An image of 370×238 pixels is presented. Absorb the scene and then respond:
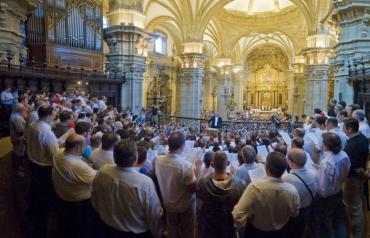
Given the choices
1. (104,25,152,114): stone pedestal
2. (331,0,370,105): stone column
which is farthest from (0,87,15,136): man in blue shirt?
(331,0,370,105): stone column

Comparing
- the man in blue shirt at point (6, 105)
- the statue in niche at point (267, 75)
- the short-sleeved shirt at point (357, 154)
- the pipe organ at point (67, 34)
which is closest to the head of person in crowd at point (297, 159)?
the short-sleeved shirt at point (357, 154)

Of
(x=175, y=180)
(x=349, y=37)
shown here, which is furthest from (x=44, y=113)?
(x=349, y=37)

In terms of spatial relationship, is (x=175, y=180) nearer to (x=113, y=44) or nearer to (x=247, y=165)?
(x=247, y=165)

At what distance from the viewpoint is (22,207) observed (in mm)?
4578

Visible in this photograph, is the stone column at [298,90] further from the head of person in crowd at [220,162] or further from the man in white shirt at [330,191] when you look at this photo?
the head of person in crowd at [220,162]

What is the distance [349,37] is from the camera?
10055 mm

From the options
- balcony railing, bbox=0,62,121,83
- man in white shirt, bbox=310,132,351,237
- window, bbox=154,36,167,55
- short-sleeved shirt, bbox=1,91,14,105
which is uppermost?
window, bbox=154,36,167,55

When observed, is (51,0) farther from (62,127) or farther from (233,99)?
(233,99)

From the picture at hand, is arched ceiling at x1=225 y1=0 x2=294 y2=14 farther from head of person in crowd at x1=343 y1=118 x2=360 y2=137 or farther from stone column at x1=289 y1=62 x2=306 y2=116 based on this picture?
head of person in crowd at x1=343 y1=118 x2=360 y2=137

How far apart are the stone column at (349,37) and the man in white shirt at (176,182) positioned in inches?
345

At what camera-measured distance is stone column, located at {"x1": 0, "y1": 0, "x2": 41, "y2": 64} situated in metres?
9.02

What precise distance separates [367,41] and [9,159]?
36.1ft

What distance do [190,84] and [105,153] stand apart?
18.9 m

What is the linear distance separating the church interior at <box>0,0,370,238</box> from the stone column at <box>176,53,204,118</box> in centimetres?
7
